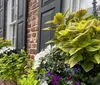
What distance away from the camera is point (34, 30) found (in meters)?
3.71

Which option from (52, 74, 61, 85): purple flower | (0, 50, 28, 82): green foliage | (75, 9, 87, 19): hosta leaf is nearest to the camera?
(52, 74, 61, 85): purple flower

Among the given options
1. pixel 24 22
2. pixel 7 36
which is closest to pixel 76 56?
pixel 24 22

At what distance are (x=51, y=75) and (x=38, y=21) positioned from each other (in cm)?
178

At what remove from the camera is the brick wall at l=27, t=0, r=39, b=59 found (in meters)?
→ 3.65

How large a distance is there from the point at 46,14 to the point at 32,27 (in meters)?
0.72

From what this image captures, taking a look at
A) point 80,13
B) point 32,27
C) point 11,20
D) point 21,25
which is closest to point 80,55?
point 80,13

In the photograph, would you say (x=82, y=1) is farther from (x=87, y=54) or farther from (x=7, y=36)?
(x=7, y=36)

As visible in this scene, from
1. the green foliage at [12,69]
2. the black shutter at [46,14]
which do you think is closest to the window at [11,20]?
the green foliage at [12,69]

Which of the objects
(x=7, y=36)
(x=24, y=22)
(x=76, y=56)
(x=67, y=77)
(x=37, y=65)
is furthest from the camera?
(x=7, y=36)

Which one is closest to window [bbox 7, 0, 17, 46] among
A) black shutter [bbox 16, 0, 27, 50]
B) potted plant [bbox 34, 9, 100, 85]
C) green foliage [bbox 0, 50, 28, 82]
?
black shutter [bbox 16, 0, 27, 50]

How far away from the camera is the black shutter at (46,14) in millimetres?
2869

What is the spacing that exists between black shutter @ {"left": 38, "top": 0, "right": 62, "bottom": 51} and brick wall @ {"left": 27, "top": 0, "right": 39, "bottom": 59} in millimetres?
280

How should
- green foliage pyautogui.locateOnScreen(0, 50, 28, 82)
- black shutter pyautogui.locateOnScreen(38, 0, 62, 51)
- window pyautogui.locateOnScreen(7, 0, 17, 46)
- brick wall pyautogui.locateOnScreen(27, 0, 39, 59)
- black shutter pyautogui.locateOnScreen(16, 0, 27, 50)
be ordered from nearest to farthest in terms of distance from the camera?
black shutter pyautogui.locateOnScreen(38, 0, 62, 51) → green foliage pyautogui.locateOnScreen(0, 50, 28, 82) → brick wall pyautogui.locateOnScreen(27, 0, 39, 59) → black shutter pyautogui.locateOnScreen(16, 0, 27, 50) → window pyautogui.locateOnScreen(7, 0, 17, 46)

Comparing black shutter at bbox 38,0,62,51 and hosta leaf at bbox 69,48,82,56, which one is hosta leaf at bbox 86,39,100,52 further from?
black shutter at bbox 38,0,62,51
